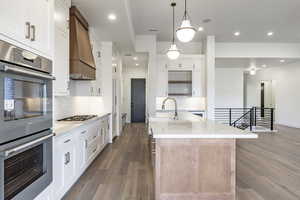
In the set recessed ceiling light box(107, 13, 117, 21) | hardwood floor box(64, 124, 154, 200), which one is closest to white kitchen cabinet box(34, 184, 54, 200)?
hardwood floor box(64, 124, 154, 200)

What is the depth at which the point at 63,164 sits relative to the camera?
2535 mm

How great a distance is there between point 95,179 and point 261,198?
7.87 feet

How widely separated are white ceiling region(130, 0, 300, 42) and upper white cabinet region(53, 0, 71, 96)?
1.73 metres

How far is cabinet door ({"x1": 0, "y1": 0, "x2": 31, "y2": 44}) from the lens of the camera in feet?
4.32

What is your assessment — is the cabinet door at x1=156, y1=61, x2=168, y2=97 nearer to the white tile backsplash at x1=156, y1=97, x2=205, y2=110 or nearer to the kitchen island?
the white tile backsplash at x1=156, y1=97, x2=205, y2=110

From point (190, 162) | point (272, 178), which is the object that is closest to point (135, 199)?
point (190, 162)

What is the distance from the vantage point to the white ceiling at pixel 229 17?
440 cm

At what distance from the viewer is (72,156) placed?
2846mm

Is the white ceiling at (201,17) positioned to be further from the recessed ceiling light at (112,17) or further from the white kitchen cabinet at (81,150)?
the white kitchen cabinet at (81,150)

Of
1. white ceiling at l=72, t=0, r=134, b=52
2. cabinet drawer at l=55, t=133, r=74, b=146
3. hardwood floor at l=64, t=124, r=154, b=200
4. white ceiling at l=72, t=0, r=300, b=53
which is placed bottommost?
hardwood floor at l=64, t=124, r=154, b=200

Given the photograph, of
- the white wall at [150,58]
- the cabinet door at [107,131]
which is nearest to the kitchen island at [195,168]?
the cabinet door at [107,131]

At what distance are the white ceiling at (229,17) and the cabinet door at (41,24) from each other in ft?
8.65

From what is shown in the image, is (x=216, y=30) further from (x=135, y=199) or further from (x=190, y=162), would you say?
(x=135, y=199)

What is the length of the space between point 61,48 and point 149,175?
2.44m
